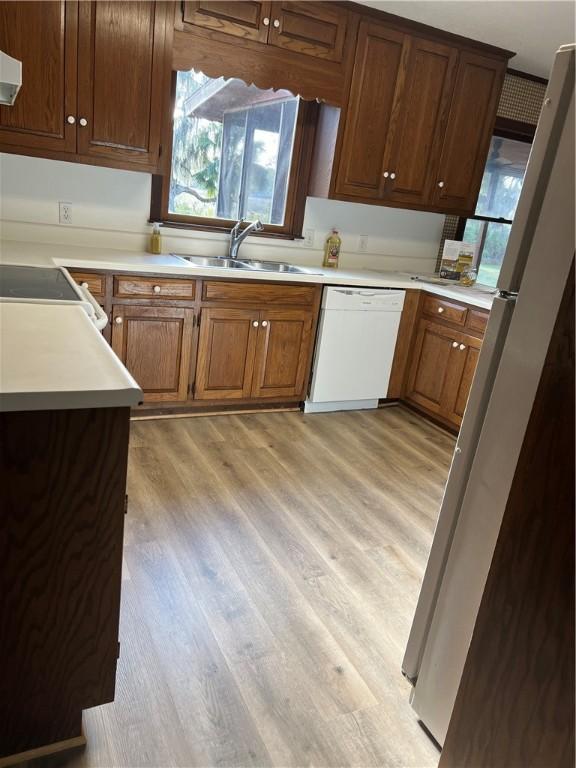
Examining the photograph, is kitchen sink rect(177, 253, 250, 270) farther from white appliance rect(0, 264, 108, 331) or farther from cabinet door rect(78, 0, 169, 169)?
white appliance rect(0, 264, 108, 331)

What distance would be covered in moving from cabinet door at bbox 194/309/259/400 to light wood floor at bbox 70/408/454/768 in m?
0.25

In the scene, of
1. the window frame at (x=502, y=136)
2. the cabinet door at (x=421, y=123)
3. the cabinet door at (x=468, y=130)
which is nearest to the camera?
the cabinet door at (x=421, y=123)

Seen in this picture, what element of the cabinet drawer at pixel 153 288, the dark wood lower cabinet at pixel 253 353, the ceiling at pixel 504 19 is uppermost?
the ceiling at pixel 504 19

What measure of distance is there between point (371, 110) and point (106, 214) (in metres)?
1.65

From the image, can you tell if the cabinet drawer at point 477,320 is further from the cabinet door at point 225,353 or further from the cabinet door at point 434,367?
the cabinet door at point 225,353

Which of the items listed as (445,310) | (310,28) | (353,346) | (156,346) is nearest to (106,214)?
(156,346)

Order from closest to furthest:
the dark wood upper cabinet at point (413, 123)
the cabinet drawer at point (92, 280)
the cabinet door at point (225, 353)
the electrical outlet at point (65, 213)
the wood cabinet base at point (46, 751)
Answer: the wood cabinet base at point (46, 751) < the cabinet drawer at point (92, 280) < the electrical outlet at point (65, 213) < the cabinet door at point (225, 353) < the dark wood upper cabinet at point (413, 123)

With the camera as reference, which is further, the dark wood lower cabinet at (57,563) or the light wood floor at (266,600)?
the light wood floor at (266,600)

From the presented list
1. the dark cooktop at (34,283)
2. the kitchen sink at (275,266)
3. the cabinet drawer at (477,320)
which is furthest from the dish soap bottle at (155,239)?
the cabinet drawer at (477,320)

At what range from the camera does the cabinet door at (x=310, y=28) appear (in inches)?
113

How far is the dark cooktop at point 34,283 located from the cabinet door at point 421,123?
2170 mm

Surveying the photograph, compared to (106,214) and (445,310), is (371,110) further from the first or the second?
(106,214)

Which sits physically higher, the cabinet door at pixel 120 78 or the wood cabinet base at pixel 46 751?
the cabinet door at pixel 120 78

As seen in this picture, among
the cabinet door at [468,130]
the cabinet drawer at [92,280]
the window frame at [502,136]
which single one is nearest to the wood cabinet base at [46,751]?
the cabinet drawer at [92,280]
